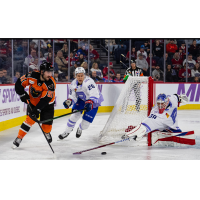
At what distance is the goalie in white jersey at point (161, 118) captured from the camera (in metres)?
3.47

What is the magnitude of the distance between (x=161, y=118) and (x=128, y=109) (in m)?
0.48

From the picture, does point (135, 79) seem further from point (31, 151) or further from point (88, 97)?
point (31, 151)

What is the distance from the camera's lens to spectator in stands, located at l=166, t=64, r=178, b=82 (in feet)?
26.7

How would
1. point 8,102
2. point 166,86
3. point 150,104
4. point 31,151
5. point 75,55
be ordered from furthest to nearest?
point 75,55 < point 166,86 < point 8,102 < point 150,104 < point 31,151

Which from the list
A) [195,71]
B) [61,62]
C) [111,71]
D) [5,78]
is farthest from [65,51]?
[195,71]

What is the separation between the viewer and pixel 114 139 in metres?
3.85

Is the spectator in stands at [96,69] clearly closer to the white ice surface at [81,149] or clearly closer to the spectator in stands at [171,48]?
the spectator in stands at [171,48]

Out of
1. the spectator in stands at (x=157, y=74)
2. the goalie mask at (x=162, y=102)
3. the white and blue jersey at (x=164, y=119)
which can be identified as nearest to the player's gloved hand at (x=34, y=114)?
the white and blue jersey at (x=164, y=119)

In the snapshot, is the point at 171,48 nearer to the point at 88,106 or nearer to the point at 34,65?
the point at 34,65

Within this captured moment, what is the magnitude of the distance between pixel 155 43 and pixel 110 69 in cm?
131

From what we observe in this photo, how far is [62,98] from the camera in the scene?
658 cm

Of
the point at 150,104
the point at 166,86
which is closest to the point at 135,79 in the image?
the point at 150,104

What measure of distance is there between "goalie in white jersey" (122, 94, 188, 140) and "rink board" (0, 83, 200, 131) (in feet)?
1.96

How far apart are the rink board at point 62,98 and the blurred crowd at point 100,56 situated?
55 cm
